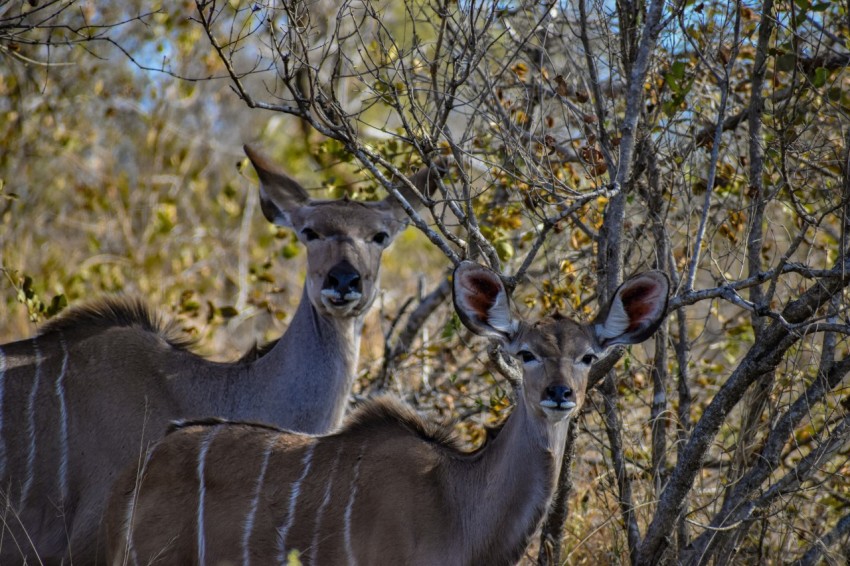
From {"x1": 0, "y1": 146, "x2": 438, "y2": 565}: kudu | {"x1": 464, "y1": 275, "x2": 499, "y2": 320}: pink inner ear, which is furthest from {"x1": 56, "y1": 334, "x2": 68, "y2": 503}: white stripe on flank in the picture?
{"x1": 464, "y1": 275, "x2": 499, "y2": 320}: pink inner ear

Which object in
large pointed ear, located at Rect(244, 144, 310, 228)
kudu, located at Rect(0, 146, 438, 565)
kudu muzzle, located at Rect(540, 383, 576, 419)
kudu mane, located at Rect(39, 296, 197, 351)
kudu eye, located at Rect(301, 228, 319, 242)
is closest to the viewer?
kudu muzzle, located at Rect(540, 383, 576, 419)

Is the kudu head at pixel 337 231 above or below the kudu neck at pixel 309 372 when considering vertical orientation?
above

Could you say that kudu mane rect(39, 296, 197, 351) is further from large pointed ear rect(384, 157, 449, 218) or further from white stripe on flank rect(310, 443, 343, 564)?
white stripe on flank rect(310, 443, 343, 564)

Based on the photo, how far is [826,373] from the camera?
149 inches

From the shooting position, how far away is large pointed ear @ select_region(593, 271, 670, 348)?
353cm

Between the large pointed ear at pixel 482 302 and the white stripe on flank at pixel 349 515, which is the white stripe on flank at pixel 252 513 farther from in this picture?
the large pointed ear at pixel 482 302

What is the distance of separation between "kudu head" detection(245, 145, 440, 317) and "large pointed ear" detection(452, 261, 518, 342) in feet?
2.92

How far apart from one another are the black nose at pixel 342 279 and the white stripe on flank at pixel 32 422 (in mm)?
1270

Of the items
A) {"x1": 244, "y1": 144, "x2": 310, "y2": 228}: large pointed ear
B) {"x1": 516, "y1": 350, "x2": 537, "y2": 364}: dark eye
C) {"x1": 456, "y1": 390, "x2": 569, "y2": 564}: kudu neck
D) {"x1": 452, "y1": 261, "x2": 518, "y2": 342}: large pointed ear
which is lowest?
{"x1": 456, "y1": 390, "x2": 569, "y2": 564}: kudu neck

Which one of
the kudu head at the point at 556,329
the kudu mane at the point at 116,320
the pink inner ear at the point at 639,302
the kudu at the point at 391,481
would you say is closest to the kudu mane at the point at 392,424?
the kudu at the point at 391,481

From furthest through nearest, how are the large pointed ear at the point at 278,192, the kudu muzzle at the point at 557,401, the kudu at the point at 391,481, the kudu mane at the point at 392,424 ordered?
the large pointed ear at the point at 278,192 → the kudu mane at the point at 392,424 → the kudu at the point at 391,481 → the kudu muzzle at the point at 557,401

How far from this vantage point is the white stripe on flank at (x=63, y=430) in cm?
425

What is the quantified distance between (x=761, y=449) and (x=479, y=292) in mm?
1384

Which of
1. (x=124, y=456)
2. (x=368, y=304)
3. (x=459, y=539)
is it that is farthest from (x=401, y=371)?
(x=459, y=539)
